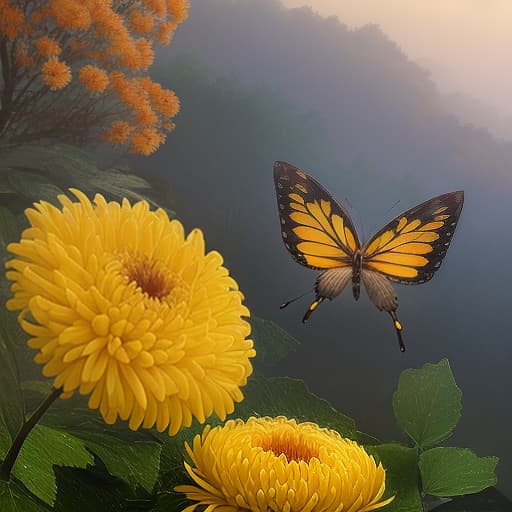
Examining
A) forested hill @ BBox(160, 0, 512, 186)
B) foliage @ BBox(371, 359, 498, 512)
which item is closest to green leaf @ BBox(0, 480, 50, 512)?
foliage @ BBox(371, 359, 498, 512)

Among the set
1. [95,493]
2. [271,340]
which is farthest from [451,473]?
[271,340]

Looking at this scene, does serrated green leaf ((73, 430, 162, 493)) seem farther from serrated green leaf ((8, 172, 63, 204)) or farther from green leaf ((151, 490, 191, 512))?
serrated green leaf ((8, 172, 63, 204))

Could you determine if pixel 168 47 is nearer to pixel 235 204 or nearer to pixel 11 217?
pixel 235 204

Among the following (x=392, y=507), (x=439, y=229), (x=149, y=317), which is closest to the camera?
(x=149, y=317)

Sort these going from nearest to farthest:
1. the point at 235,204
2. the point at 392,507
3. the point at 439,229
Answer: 1. the point at 392,507
2. the point at 439,229
3. the point at 235,204

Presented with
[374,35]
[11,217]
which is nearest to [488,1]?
[374,35]

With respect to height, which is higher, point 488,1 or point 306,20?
point 488,1

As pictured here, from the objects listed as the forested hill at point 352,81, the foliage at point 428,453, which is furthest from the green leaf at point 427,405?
the forested hill at point 352,81

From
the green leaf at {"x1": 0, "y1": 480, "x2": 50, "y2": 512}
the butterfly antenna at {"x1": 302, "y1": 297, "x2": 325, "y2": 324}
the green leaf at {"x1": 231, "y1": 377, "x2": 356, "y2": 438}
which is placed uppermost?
the butterfly antenna at {"x1": 302, "y1": 297, "x2": 325, "y2": 324}
